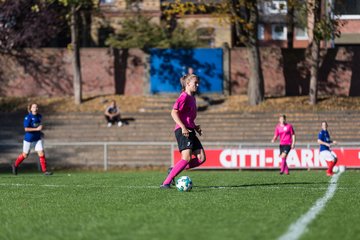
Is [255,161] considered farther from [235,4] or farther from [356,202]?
[356,202]

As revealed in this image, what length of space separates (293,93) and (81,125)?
36.0ft

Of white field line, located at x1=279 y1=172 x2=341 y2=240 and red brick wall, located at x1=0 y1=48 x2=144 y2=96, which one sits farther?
red brick wall, located at x1=0 y1=48 x2=144 y2=96

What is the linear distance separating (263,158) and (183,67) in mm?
13923

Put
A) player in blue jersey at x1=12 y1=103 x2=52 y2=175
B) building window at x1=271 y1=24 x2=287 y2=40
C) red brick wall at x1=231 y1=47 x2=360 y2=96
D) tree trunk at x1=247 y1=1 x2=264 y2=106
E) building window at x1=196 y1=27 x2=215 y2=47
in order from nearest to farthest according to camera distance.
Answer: player in blue jersey at x1=12 y1=103 x2=52 y2=175 → tree trunk at x1=247 y1=1 x2=264 y2=106 → red brick wall at x1=231 y1=47 x2=360 y2=96 → building window at x1=196 y1=27 x2=215 y2=47 → building window at x1=271 y1=24 x2=287 y2=40

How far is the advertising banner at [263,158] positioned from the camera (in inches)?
1228

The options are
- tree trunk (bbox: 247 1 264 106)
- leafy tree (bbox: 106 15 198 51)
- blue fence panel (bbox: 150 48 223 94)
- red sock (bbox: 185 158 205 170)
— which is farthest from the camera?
leafy tree (bbox: 106 15 198 51)

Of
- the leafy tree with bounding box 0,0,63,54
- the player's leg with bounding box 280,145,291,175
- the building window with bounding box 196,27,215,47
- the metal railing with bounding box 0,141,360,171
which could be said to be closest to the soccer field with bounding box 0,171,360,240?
the player's leg with bounding box 280,145,291,175

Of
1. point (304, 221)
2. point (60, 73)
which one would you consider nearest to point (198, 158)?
point (304, 221)

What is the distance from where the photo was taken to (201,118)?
39.5 meters

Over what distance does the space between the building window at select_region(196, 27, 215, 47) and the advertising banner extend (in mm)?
19102

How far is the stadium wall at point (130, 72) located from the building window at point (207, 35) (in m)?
5.61

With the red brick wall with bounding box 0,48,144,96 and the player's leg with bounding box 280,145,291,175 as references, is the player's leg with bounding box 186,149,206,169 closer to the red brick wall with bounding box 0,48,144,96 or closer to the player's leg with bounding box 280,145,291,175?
the player's leg with bounding box 280,145,291,175

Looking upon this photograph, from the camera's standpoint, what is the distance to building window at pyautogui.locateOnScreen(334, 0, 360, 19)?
140ft

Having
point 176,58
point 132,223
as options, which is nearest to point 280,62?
point 176,58
